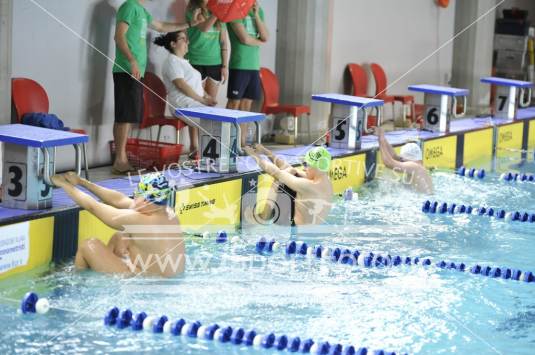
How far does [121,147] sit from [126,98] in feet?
1.45

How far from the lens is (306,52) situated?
37.4 feet

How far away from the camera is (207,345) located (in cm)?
490

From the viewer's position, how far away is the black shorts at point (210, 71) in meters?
9.43

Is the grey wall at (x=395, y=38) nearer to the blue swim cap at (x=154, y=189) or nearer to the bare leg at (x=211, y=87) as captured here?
the bare leg at (x=211, y=87)

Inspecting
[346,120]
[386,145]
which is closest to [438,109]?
[346,120]

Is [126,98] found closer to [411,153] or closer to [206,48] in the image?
[206,48]

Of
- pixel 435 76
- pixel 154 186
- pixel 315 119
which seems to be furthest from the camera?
pixel 435 76

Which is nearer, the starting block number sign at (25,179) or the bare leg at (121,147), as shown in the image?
the starting block number sign at (25,179)

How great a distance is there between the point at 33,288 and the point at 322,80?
654cm

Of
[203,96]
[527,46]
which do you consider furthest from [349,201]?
[527,46]

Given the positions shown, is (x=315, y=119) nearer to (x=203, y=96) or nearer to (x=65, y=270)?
(x=203, y=96)

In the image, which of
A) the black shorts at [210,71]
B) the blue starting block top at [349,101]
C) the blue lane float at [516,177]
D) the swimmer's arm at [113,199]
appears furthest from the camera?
the blue lane float at [516,177]

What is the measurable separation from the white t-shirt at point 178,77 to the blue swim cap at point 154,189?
3.21 metres

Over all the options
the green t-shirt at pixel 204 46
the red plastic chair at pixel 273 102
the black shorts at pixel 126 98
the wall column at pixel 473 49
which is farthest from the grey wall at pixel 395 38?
the black shorts at pixel 126 98
